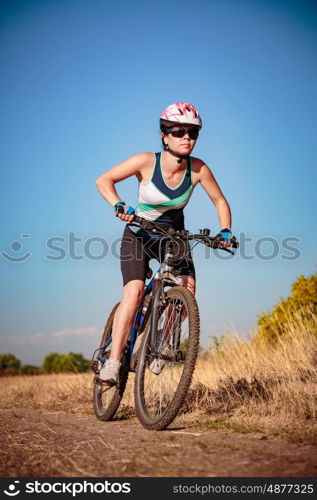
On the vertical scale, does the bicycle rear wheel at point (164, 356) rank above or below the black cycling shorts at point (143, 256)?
below

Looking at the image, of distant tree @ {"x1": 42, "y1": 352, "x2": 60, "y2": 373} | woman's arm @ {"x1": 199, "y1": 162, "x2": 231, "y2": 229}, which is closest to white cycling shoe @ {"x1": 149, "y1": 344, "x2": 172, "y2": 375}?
woman's arm @ {"x1": 199, "y1": 162, "x2": 231, "y2": 229}

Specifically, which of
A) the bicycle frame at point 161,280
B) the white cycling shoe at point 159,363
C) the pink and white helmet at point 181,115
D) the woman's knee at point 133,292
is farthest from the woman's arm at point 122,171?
the white cycling shoe at point 159,363

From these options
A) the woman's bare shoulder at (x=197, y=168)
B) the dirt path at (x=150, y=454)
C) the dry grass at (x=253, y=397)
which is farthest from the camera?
the woman's bare shoulder at (x=197, y=168)

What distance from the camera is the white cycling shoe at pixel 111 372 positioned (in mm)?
4555

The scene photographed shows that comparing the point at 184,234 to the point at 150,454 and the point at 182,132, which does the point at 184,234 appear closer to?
the point at 182,132

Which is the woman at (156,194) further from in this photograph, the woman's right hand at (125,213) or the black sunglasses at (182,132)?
the woman's right hand at (125,213)

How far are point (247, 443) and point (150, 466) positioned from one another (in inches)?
31.7

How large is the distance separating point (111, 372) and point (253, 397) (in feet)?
4.47

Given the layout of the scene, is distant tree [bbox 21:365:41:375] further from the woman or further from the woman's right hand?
the woman's right hand

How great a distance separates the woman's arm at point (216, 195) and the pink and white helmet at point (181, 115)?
1.53 feet

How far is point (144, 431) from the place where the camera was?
13.1ft

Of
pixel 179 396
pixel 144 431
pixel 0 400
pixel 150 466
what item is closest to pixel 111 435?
pixel 144 431

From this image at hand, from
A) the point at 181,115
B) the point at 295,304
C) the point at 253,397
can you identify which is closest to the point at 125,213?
the point at 181,115

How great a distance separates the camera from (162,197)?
185 inches
